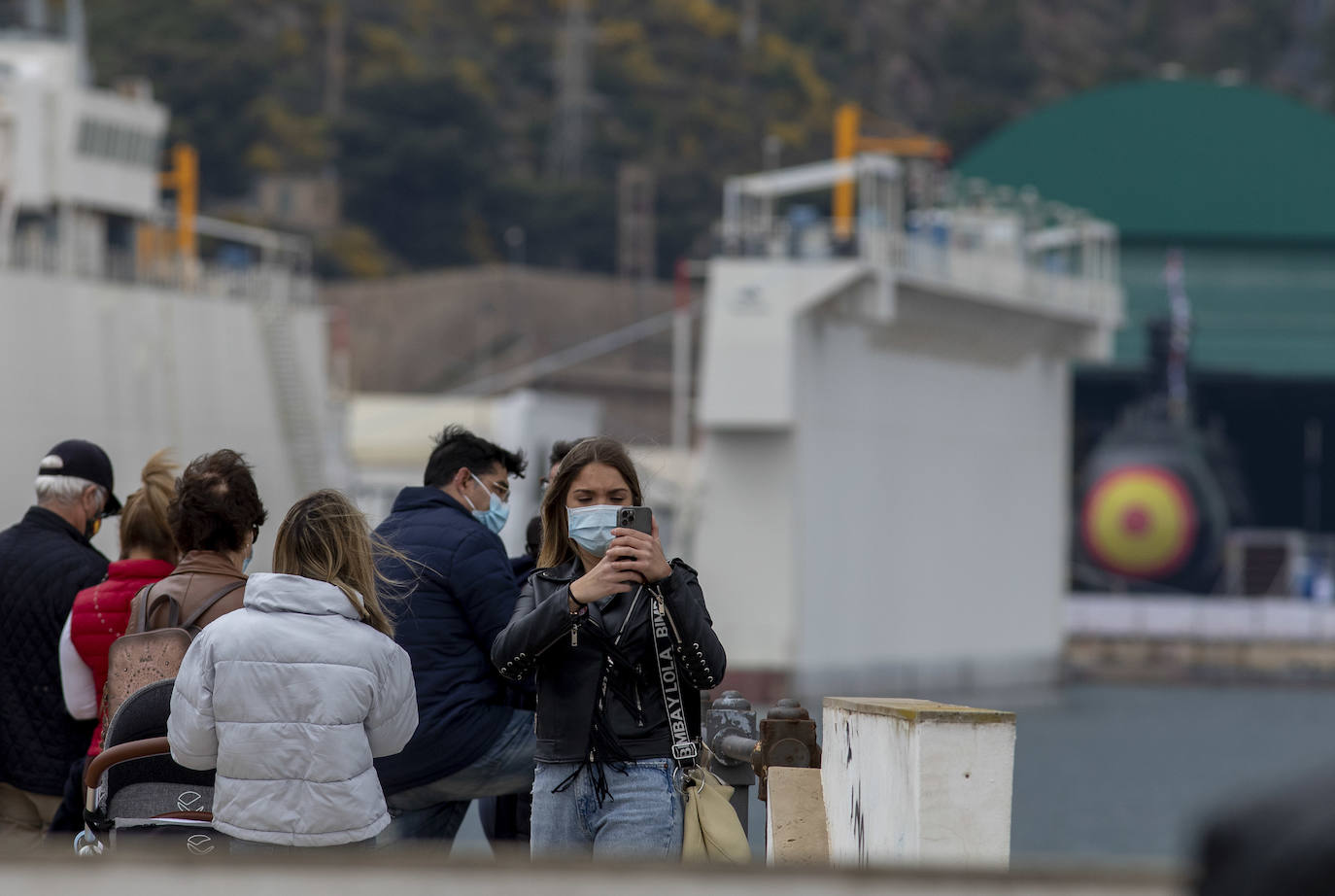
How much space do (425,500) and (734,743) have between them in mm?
1128

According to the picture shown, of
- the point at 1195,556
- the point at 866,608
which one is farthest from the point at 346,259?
the point at 866,608

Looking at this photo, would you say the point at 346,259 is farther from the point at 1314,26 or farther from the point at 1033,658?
the point at 1314,26

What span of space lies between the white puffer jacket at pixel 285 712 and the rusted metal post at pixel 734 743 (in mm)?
1575

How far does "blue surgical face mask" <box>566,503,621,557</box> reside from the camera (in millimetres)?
5887

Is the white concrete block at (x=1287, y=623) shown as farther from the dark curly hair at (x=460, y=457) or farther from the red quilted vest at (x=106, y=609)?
the red quilted vest at (x=106, y=609)

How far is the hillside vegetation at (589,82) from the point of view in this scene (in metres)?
90.9

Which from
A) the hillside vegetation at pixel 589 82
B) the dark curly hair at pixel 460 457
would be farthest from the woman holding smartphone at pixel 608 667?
the hillside vegetation at pixel 589 82

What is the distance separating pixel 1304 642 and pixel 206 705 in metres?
63.9

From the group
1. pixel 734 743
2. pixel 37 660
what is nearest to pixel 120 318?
pixel 37 660

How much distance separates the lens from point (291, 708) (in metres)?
5.61

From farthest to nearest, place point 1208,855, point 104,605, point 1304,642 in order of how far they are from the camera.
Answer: point 1304,642
point 104,605
point 1208,855

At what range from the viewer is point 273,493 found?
2073 inches

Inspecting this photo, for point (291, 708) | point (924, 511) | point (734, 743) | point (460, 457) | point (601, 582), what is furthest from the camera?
point (924, 511)

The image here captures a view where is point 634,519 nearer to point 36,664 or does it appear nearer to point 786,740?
point 786,740
